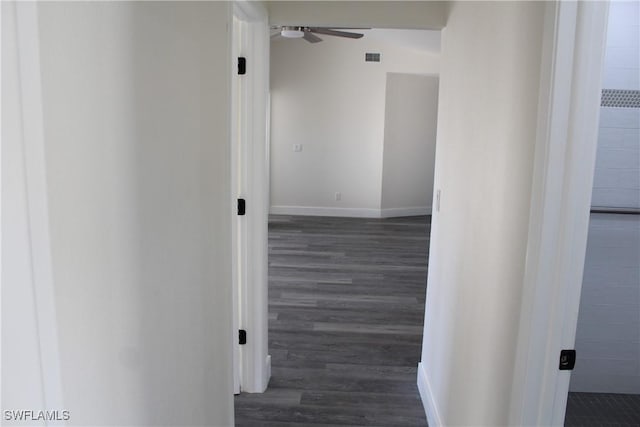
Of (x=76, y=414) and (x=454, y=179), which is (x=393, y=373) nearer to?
(x=454, y=179)

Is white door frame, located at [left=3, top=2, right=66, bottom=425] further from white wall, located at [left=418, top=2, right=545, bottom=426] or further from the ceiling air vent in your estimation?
the ceiling air vent

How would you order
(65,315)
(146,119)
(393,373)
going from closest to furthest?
(65,315) < (146,119) < (393,373)

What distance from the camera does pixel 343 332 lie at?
3797 millimetres

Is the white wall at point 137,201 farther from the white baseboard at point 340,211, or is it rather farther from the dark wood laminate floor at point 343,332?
the white baseboard at point 340,211

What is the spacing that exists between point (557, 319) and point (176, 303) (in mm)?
989

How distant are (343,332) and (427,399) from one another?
115 centimetres

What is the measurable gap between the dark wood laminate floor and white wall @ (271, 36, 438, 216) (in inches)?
64.6

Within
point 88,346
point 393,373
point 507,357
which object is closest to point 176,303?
point 88,346

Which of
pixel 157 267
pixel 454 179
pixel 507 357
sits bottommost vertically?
pixel 507 357

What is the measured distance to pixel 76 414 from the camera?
34.1 inches

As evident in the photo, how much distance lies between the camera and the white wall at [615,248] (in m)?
2.69

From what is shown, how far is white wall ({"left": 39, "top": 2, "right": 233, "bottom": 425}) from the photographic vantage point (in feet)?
2.71

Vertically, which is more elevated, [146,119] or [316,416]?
[146,119]

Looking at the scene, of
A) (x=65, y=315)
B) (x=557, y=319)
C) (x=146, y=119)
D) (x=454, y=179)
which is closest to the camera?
(x=65, y=315)
